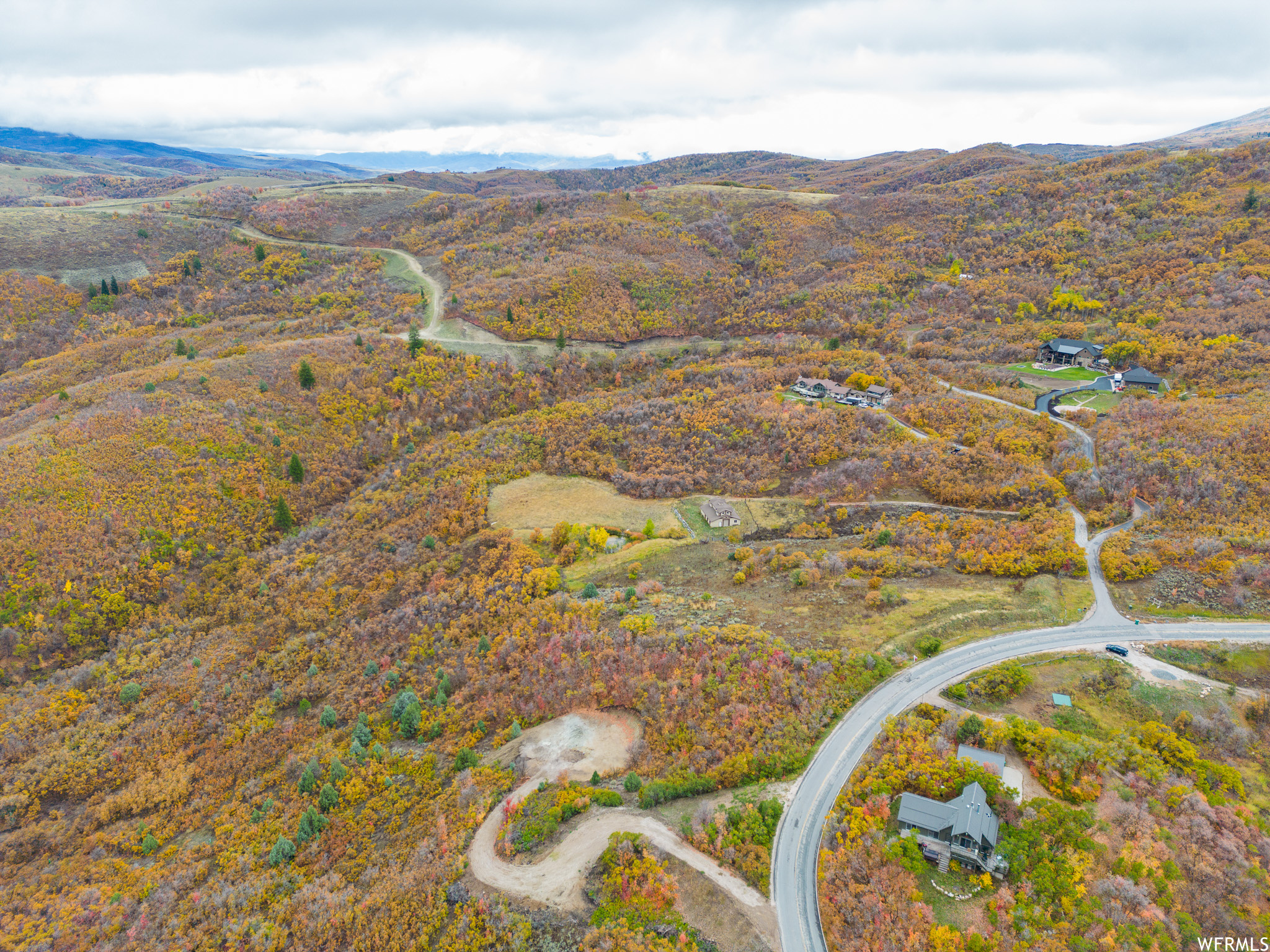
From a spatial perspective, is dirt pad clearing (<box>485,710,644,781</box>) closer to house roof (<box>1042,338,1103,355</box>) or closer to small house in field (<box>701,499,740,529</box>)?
small house in field (<box>701,499,740,529</box>)

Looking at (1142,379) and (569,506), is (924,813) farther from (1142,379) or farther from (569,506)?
(1142,379)

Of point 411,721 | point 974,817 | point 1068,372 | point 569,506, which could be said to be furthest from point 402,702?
point 1068,372

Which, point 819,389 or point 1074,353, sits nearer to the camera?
point 819,389

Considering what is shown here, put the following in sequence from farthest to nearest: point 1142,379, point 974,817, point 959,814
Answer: point 1142,379 → point 959,814 → point 974,817

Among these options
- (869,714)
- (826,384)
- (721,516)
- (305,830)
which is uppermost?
(826,384)

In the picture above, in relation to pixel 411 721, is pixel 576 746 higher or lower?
higher

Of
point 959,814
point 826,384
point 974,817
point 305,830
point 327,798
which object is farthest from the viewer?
point 826,384
